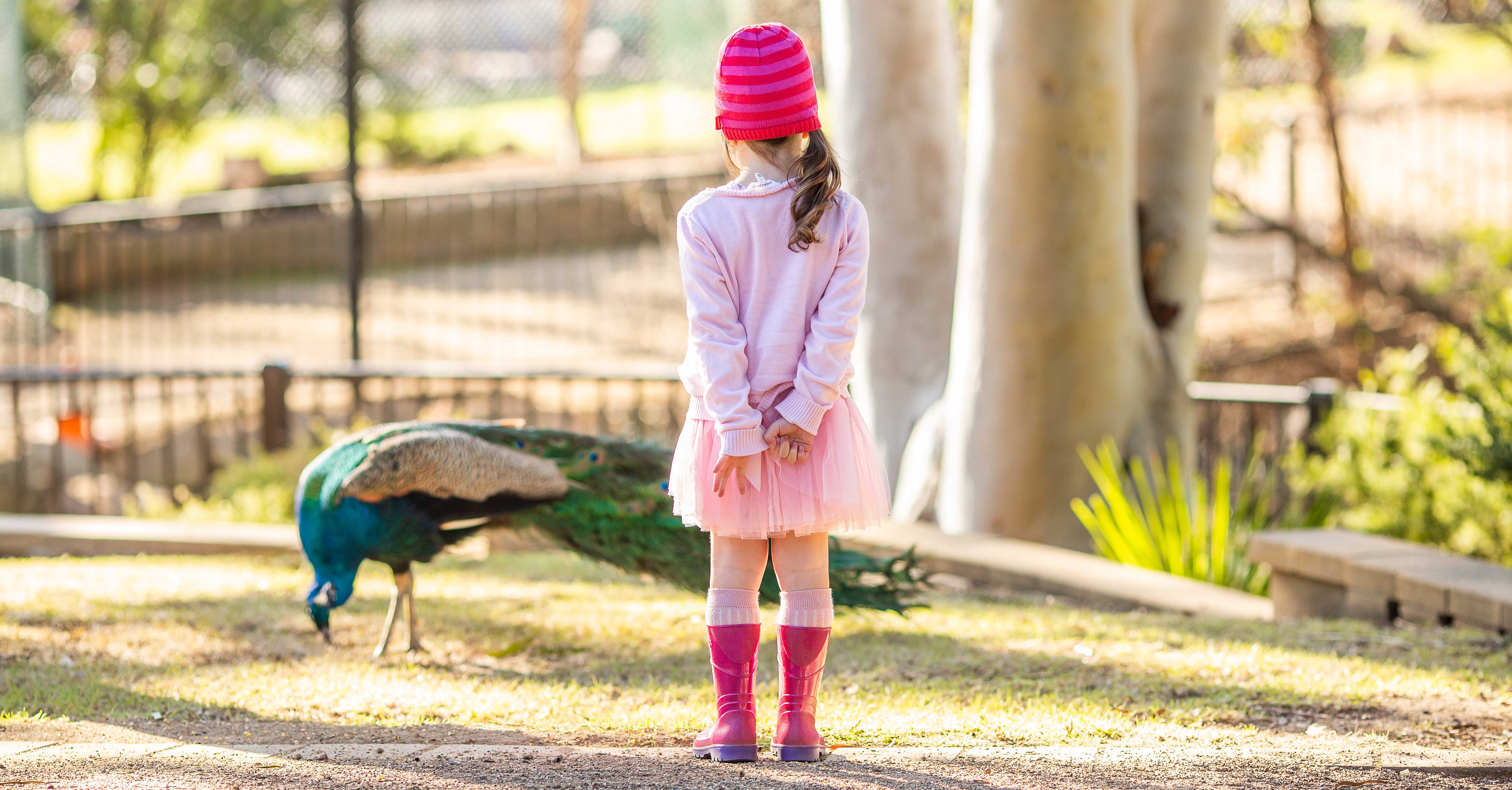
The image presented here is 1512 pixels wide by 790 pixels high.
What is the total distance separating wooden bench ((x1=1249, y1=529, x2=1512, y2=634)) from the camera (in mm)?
4652

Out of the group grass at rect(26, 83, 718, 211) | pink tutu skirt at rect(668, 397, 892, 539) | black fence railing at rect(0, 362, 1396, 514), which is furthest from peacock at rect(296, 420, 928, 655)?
grass at rect(26, 83, 718, 211)

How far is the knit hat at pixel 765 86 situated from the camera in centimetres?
312

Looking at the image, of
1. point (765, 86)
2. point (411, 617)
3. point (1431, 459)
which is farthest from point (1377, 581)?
point (411, 617)

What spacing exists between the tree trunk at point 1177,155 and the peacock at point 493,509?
2693 millimetres

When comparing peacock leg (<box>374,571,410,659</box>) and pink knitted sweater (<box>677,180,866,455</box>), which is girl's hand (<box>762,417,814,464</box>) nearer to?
pink knitted sweater (<box>677,180,866,455</box>)

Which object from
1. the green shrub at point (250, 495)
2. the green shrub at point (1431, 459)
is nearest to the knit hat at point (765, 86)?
the green shrub at point (1431, 459)

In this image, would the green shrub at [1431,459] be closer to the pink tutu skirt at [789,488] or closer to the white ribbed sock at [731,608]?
the pink tutu skirt at [789,488]

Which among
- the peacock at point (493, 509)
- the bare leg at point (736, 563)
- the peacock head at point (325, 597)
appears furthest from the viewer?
the peacock head at point (325, 597)

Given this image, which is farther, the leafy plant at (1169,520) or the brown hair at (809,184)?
the leafy plant at (1169,520)

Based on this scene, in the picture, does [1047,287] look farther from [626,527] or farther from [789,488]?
[789,488]

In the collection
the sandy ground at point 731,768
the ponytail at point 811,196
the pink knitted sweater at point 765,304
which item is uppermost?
the ponytail at point 811,196

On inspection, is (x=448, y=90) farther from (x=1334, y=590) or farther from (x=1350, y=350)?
(x=1334, y=590)

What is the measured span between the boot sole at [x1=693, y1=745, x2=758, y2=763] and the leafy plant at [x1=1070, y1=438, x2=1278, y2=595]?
312 cm

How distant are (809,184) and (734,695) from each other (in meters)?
1.13
